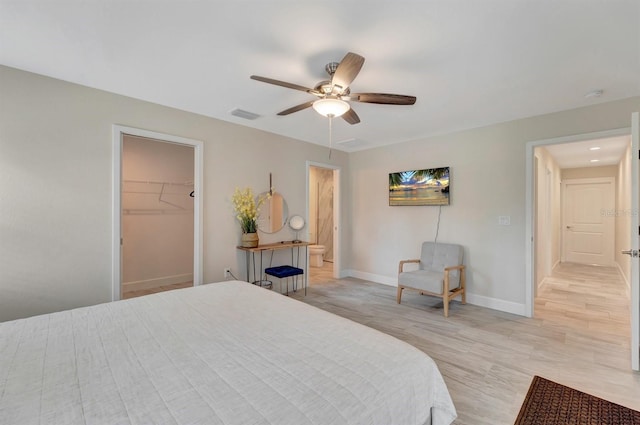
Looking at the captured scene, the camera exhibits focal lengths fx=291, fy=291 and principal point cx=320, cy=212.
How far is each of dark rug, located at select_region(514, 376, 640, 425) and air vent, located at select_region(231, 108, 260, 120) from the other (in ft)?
12.2

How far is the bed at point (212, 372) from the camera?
0.95 metres

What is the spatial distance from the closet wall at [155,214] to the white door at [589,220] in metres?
8.69

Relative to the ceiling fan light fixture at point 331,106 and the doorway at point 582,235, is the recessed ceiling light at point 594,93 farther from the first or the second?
the ceiling fan light fixture at point 331,106

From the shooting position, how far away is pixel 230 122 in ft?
12.9

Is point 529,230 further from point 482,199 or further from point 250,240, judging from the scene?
point 250,240

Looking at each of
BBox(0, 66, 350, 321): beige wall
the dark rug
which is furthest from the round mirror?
the dark rug

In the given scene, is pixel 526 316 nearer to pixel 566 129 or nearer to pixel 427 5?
pixel 566 129

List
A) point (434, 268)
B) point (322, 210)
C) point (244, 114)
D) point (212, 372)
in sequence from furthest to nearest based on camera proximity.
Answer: point (322, 210), point (434, 268), point (244, 114), point (212, 372)

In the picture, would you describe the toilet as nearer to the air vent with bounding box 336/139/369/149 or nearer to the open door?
the air vent with bounding box 336/139/369/149

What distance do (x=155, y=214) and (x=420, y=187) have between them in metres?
4.35

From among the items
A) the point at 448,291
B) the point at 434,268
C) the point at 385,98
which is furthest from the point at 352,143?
the point at 448,291

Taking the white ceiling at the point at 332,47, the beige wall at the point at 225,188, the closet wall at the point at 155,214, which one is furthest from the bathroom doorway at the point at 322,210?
the white ceiling at the point at 332,47

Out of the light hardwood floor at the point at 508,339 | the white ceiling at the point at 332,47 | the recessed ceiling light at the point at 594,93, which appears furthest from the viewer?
the recessed ceiling light at the point at 594,93

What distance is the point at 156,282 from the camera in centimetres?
475
